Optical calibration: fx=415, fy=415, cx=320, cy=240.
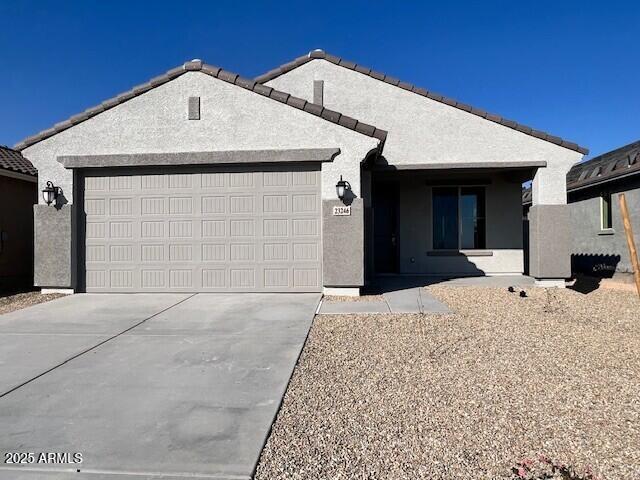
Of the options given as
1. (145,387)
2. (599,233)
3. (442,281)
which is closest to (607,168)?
(599,233)

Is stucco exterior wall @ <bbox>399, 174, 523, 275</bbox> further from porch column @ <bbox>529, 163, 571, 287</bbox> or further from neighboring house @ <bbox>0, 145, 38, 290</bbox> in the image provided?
neighboring house @ <bbox>0, 145, 38, 290</bbox>

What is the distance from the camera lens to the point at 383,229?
1294 cm

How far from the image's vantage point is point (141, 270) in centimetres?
916

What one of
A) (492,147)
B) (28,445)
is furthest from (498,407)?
(492,147)

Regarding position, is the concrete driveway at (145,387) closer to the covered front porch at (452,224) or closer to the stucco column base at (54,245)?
the stucco column base at (54,245)

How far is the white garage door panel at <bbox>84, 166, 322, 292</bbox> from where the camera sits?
8.89m

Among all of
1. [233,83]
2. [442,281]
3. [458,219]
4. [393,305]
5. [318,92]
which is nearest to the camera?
[393,305]

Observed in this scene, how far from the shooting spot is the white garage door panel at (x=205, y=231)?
8.89 metres

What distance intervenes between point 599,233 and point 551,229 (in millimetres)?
5136

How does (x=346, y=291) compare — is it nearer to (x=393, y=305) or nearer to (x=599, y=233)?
(x=393, y=305)

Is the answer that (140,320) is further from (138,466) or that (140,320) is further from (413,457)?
(413,457)

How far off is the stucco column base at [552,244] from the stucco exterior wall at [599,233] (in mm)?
3443

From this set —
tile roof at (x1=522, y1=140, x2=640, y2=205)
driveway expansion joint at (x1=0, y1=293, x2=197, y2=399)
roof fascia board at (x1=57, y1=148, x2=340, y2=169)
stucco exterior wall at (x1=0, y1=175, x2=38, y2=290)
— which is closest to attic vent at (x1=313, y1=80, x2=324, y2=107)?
roof fascia board at (x1=57, y1=148, x2=340, y2=169)

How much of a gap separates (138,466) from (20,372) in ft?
8.50
